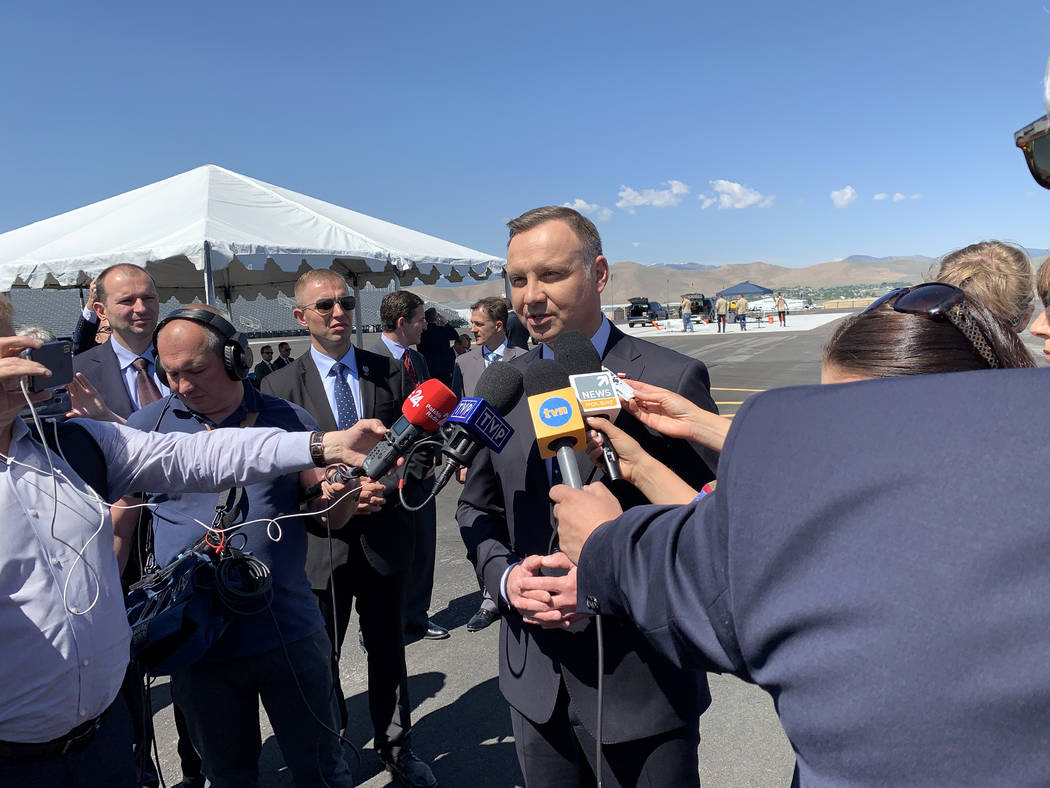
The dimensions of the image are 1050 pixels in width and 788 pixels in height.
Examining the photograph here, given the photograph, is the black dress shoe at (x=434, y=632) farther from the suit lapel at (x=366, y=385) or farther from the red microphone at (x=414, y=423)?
the red microphone at (x=414, y=423)

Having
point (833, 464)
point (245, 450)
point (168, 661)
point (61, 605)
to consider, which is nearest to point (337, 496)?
point (245, 450)

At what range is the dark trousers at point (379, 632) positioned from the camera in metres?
3.24

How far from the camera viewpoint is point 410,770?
3133 millimetres

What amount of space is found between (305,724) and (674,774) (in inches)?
53.2

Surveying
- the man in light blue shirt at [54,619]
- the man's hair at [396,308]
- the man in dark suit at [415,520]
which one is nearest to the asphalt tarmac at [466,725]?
the man in dark suit at [415,520]

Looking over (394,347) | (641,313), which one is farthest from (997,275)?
(641,313)

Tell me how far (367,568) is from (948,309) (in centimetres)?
282

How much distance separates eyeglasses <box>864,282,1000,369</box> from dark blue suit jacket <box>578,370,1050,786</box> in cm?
43

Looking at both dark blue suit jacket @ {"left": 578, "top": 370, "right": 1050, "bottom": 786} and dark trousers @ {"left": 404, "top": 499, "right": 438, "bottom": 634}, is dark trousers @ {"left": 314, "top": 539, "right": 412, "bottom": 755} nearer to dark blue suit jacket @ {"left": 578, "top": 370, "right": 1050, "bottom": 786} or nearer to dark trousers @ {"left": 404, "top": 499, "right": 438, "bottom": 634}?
dark trousers @ {"left": 404, "top": 499, "right": 438, "bottom": 634}

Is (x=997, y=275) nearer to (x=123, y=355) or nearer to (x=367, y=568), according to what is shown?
(x=367, y=568)

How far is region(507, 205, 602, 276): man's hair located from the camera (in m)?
2.10

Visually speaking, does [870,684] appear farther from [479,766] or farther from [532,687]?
[479,766]

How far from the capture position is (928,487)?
0.74 metres

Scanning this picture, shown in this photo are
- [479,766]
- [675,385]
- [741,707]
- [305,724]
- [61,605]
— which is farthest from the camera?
[741,707]
